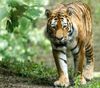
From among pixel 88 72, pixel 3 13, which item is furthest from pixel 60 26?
pixel 3 13

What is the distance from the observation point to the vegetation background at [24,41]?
449 cm

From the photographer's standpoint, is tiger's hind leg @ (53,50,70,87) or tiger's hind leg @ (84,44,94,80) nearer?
tiger's hind leg @ (53,50,70,87)

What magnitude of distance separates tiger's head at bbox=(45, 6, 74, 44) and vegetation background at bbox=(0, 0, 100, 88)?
5.6 inches

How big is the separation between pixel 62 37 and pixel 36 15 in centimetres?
124

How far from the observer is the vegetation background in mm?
4488

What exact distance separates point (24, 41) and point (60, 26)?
909 mm

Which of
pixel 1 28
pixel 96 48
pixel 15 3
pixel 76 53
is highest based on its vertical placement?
pixel 15 3

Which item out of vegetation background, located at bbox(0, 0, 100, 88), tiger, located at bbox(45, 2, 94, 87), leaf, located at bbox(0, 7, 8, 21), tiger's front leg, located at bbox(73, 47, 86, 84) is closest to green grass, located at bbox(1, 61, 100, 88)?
vegetation background, located at bbox(0, 0, 100, 88)

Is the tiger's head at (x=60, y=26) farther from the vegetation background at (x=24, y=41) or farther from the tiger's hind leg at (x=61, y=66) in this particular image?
the tiger's hind leg at (x=61, y=66)

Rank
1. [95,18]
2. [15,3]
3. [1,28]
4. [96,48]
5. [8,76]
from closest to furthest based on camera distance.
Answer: [15,3]
[1,28]
[8,76]
[96,48]
[95,18]

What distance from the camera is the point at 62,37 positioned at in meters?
5.61

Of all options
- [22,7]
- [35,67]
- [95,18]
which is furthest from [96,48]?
[22,7]

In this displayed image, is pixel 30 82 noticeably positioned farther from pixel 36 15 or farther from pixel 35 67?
pixel 36 15

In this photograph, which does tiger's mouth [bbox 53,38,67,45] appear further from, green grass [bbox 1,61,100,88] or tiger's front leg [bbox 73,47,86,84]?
green grass [bbox 1,61,100,88]
